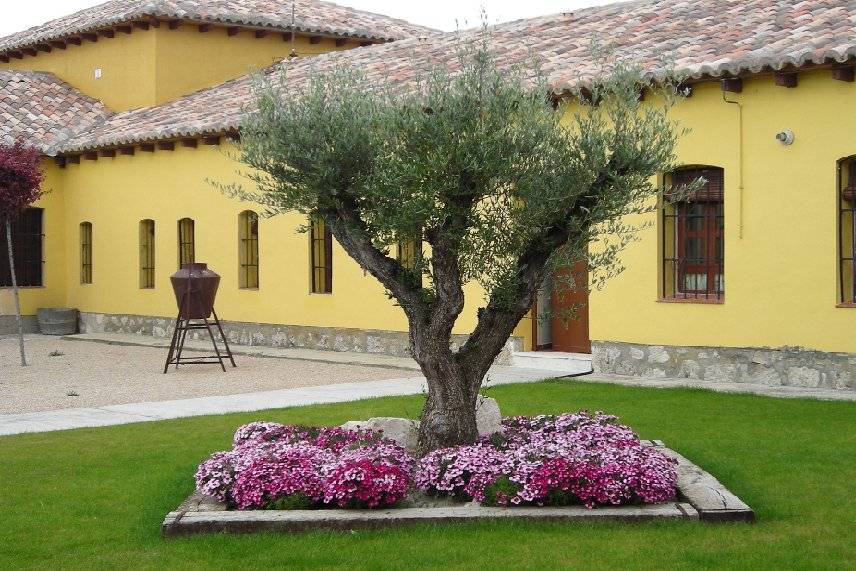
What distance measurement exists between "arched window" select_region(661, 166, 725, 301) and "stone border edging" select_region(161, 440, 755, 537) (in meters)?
7.36

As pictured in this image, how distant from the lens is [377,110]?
7.51m

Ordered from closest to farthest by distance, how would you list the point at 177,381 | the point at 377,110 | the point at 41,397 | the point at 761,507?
the point at 761,507 < the point at 377,110 < the point at 41,397 < the point at 177,381

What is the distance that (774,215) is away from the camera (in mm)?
13133

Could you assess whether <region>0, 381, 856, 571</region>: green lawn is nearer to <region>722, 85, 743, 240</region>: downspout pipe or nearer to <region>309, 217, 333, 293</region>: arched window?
<region>722, 85, 743, 240</region>: downspout pipe

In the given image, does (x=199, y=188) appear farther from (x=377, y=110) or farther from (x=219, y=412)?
(x=377, y=110)

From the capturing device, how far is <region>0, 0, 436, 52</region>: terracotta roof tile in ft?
76.7

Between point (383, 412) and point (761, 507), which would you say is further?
point (383, 412)

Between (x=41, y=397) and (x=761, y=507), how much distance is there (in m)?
8.77

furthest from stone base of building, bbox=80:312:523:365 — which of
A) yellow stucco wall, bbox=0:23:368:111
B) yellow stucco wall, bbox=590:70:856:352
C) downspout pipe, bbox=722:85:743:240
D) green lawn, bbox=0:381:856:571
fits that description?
green lawn, bbox=0:381:856:571

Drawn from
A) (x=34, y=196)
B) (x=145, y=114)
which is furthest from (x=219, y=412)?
(x=145, y=114)

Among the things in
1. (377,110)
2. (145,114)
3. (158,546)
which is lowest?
(158,546)

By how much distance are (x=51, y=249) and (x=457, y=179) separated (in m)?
18.5

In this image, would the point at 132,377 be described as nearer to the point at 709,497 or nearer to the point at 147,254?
the point at 147,254

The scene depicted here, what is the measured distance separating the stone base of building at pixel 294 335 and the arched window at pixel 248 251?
735mm
